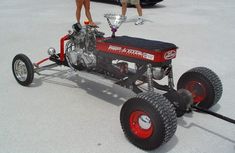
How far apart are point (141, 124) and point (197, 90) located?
1.07m

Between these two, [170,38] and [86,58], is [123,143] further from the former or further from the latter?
[170,38]

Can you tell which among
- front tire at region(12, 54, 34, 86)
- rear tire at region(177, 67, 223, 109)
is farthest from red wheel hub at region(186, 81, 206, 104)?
front tire at region(12, 54, 34, 86)

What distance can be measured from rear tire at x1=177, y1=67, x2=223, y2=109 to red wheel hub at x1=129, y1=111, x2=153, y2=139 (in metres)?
0.93

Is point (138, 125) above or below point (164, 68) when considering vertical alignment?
below

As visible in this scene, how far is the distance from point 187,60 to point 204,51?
838 millimetres

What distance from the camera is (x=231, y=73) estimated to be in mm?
5137

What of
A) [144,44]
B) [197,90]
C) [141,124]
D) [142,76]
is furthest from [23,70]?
[197,90]

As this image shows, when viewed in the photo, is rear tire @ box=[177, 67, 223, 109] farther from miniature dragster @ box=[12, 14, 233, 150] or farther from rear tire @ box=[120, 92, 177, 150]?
rear tire @ box=[120, 92, 177, 150]

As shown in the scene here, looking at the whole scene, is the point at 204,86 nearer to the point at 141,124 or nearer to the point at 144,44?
the point at 144,44

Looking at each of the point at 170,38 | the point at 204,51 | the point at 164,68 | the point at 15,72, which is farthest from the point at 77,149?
the point at 170,38

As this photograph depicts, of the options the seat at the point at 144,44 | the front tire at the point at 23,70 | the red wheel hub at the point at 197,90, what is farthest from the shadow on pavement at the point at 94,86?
the red wheel hub at the point at 197,90

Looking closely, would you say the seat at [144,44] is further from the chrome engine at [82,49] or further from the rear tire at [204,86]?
the rear tire at [204,86]

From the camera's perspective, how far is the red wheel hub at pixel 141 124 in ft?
9.50

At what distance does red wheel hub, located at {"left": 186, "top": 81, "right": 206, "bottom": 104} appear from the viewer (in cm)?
360
